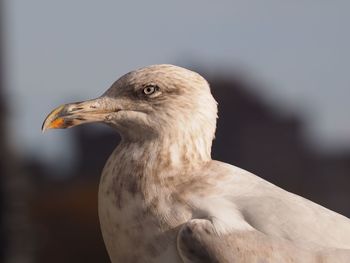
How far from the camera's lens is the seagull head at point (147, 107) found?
5027 mm

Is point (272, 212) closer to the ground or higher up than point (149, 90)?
closer to the ground

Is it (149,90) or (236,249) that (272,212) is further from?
(149,90)

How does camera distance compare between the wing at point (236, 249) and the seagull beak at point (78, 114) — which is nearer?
the wing at point (236, 249)

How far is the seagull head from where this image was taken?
503cm

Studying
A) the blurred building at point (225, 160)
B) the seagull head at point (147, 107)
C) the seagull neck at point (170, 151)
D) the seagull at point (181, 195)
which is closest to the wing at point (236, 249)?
the seagull at point (181, 195)

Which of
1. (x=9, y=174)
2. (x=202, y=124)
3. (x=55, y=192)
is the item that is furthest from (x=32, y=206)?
(x=202, y=124)

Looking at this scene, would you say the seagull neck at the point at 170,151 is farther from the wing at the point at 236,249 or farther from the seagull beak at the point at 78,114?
the wing at the point at 236,249

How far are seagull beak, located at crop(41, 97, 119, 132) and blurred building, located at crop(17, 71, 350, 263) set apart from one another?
53.8 ft

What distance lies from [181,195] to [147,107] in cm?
38

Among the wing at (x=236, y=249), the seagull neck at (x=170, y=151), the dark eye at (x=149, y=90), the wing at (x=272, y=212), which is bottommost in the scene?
the wing at (x=236, y=249)

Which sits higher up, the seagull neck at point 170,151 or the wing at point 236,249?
the seagull neck at point 170,151

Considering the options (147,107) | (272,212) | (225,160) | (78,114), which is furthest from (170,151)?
(225,160)

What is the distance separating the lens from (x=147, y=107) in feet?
16.5

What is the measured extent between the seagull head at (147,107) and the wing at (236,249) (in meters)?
0.50
